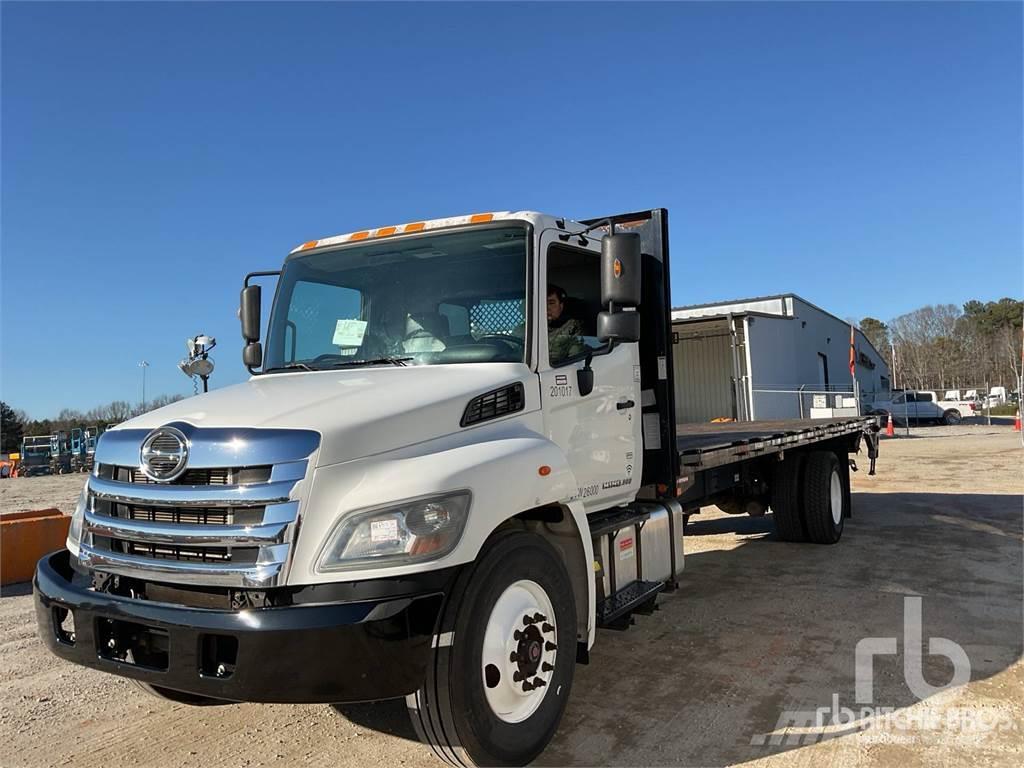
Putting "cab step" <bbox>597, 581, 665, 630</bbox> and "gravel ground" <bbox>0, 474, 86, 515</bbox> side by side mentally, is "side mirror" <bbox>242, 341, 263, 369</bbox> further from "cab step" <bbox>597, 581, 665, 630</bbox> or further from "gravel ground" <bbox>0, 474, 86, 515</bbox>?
"gravel ground" <bbox>0, 474, 86, 515</bbox>

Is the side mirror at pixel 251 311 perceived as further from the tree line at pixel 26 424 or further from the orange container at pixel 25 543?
the tree line at pixel 26 424

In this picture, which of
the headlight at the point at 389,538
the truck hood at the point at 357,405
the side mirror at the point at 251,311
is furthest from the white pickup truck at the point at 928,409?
the headlight at the point at 389,538

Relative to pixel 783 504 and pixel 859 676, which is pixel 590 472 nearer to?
pixel 859 676

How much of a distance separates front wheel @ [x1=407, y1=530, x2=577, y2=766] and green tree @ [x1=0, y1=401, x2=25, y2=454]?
52312mm

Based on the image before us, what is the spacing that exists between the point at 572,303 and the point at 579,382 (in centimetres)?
49

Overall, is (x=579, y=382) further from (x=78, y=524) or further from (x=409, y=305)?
(x=78, y=524)

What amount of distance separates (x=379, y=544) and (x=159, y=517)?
94cm

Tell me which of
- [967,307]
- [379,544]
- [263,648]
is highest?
[967,307]

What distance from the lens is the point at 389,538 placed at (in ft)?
8.91

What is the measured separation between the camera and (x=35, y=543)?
7348 millimetres

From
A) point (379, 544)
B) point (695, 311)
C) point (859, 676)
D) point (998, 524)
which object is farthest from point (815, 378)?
point (379, 544)

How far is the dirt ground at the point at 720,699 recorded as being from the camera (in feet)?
11.3

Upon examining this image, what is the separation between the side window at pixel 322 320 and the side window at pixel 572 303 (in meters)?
1.06

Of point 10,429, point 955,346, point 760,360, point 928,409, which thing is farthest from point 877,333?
point 10,429
